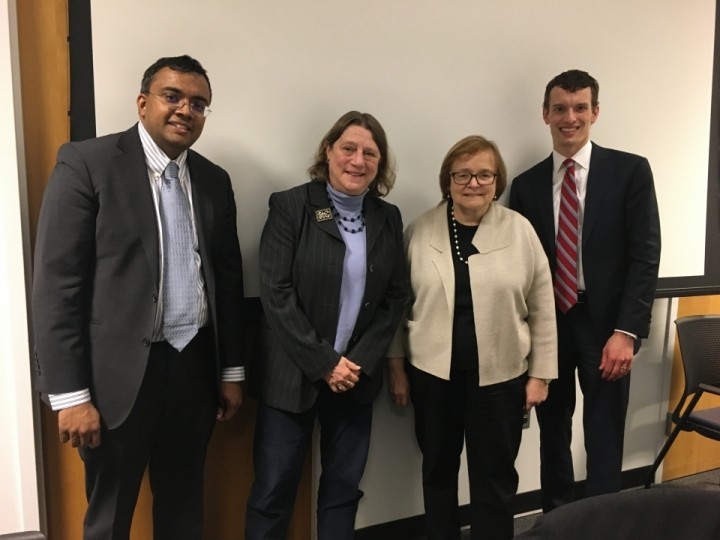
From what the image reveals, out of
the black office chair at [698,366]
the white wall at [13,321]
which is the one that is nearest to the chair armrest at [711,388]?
the black office chair at [698,366]

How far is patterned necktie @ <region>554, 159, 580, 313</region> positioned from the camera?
80.5 inches

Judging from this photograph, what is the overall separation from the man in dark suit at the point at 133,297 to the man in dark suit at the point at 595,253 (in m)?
1.30

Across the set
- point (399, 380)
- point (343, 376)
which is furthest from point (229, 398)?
point (399, 380)

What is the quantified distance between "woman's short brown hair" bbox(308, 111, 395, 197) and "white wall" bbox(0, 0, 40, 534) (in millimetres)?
894

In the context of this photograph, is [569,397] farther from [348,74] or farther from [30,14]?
[30,14]

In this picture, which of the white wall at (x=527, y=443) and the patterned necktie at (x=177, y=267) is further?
the white wall at (x=527, y=443)

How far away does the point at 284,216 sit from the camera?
5.54ft

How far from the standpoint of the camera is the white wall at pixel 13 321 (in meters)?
1.57

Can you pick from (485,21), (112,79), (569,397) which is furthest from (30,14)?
(569,397)

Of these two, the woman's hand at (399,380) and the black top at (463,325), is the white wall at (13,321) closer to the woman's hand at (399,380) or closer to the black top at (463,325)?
the woman's hand at (399,380)

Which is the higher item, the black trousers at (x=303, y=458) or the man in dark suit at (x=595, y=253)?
the man in dark suit at (x=595, y=253)

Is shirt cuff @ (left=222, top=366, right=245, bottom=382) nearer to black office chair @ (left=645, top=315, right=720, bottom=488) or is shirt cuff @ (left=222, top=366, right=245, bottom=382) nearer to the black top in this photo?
the black top

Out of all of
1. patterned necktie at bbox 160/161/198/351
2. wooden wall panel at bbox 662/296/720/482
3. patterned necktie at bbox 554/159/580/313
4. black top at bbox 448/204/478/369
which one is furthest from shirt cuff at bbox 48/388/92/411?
wooden wall panel at bbox 662/296/720/482

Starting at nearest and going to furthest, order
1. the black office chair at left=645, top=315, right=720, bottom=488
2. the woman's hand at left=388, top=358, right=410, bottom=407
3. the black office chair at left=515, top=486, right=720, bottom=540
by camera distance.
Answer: the black office chair at left=515, top=486, right=720, bottom=540 → the woman's hand at left=388, top=358, right=410, bottom=407 → the black office chair at left=645, top=315, right=720, bottom=488
